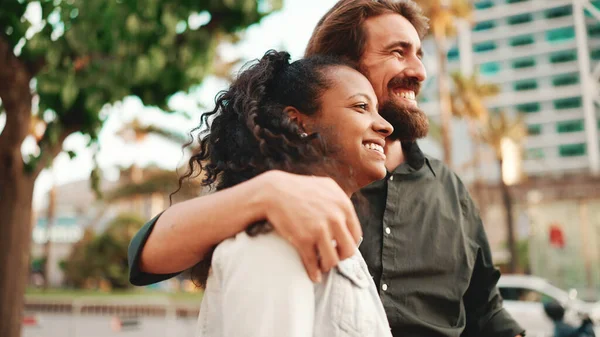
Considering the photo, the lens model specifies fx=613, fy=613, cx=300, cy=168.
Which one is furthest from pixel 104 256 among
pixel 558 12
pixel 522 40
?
pixel 558 12

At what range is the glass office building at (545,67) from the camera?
62281 mm

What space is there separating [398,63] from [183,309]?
15.2m

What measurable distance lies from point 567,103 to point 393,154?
222 feet

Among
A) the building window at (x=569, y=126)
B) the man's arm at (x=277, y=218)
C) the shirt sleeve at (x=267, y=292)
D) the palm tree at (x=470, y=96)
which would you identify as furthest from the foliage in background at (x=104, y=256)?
the building window at (x=569, y=126)

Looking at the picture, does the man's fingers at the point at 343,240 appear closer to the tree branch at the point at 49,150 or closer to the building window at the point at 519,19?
the tree branch at the point at 49,150

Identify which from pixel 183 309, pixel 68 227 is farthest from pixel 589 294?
pixel 68 227

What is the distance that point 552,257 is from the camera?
31844mm

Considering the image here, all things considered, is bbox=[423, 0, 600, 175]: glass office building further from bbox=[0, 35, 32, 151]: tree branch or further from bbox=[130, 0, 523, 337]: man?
bbox=[130, 0, 523, 337]: man

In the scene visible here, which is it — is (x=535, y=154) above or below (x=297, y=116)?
above

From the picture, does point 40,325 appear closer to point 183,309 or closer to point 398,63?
point 183,309

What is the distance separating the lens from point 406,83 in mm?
2270

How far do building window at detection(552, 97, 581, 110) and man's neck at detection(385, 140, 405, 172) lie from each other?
66912mm

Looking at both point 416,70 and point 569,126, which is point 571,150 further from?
point 416,70

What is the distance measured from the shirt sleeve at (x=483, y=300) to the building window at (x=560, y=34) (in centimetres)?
6796
